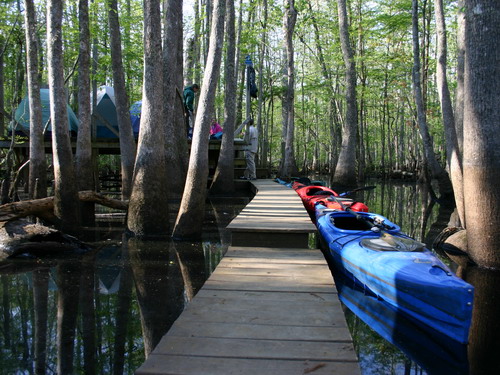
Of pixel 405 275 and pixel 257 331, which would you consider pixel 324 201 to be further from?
pixel 257 331

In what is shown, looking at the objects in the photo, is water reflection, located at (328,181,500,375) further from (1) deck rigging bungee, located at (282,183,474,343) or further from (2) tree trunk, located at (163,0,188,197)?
(2) tree trunk, located at (163,0,188,197)

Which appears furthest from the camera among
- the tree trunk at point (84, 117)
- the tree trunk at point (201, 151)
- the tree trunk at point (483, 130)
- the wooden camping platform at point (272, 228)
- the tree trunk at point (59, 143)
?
the tree trunk at point (84, 117)

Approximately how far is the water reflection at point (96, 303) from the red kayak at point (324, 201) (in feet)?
8.50

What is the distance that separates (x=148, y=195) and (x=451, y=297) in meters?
5.96

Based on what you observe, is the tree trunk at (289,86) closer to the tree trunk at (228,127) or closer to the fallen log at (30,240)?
the tree trunk at (228,127)

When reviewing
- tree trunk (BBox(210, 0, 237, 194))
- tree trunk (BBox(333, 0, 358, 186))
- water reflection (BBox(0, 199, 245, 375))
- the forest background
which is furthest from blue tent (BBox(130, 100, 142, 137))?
water reflection (BBox(0, 199, 245, 375))

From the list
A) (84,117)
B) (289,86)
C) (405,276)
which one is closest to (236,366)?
(405,276)

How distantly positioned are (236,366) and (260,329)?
64cm

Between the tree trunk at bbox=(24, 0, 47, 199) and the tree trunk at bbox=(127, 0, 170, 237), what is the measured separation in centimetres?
413

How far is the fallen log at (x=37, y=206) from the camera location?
8023 millimetres

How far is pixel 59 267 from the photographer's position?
660 centimetres

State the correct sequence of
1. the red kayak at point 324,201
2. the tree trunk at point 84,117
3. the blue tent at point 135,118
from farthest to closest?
the blue tent at point 135,118
the tree trunk at point 84,117
the red kayak at point 324,201

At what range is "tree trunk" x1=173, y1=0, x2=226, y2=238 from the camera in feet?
27.4

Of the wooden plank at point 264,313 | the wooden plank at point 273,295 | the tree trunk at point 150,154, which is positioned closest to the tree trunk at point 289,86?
the tree trunk at point 150,154
